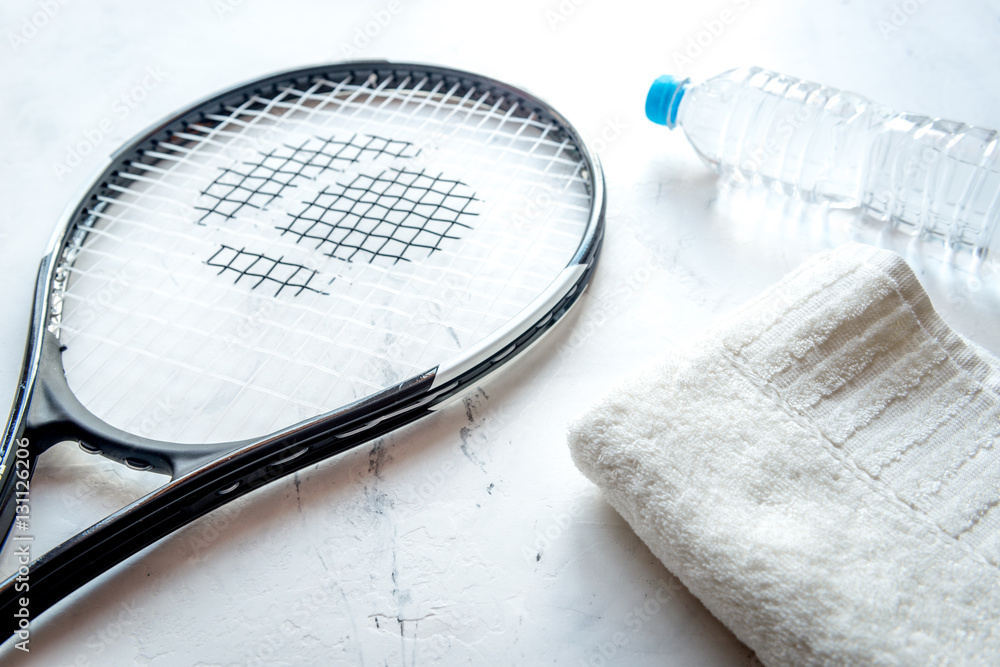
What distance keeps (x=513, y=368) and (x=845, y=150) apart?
0.52 metres

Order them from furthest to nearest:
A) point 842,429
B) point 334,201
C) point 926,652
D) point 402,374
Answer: point 334,201 < point 402,374 < point 842,429 < point 926,652

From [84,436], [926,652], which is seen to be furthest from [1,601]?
[926,652]

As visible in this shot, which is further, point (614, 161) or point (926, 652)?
point (614, 161)

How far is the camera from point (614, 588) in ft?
1.99

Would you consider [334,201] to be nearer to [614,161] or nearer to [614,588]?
[614,161]

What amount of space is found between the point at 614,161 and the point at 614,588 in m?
0.60

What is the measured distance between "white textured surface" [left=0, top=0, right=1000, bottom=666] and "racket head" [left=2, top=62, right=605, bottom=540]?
0.21 ft

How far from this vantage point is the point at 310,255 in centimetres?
87
